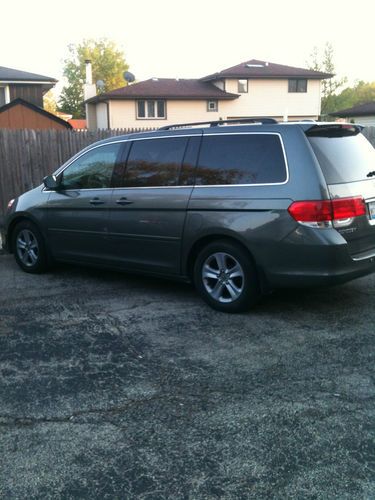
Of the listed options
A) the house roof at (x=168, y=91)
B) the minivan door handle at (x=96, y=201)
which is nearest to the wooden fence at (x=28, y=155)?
the minivan door handle at (x=96, y=201)

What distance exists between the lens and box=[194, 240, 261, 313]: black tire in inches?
200

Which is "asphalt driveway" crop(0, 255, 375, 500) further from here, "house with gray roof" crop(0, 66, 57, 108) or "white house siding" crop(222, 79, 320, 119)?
"white house siding" crop(222, 79, 320, 119)

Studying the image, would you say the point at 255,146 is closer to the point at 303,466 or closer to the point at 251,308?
the point at 251,308

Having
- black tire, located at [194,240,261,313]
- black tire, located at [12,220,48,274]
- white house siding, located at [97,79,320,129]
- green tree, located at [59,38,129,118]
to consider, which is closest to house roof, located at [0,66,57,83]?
white house siding, located at [97,79,320,129]

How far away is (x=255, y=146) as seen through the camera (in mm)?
5062

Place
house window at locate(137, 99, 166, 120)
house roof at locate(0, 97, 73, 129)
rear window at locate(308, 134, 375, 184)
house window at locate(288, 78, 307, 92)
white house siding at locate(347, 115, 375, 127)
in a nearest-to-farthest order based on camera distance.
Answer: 1. rear window at locate(308, 134, 375, 184)
2. house roof at locate(0, 97, 73, 129)
3. house window at locate(137, 99, 166, 120)
4. white house siding at locate(347, 115, 375, 127)
5. house window at locate(288, 78, 307, 92)

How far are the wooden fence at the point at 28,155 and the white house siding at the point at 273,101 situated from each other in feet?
94.1

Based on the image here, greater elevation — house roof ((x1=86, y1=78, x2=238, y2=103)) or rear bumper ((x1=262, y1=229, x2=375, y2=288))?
house roof ((x1=86, y1=78, x2=238, y2=103))

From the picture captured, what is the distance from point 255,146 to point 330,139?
2.32 ft

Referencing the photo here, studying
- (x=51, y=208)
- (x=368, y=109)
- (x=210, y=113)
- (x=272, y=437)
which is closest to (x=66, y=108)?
(x=210, y=113)

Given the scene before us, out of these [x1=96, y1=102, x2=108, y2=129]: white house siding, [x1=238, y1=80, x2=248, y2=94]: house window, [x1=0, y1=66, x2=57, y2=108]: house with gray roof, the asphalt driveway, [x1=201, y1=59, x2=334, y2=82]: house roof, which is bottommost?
the asphalt driveway

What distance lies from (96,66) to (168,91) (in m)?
35.9

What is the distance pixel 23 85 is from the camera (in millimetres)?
28219

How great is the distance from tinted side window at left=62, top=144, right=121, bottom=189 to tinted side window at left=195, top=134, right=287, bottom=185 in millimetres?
1343
